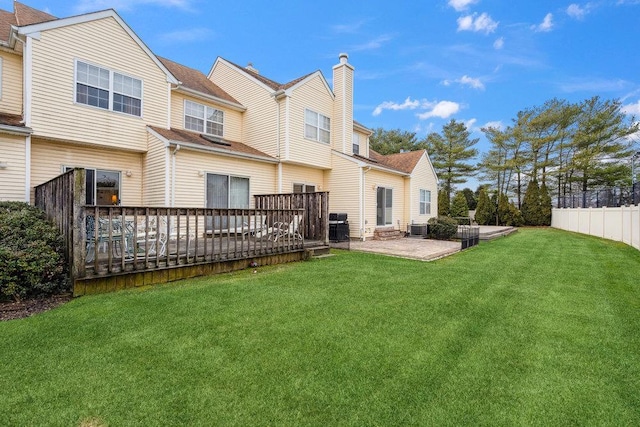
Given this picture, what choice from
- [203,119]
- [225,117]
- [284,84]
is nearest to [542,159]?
[284,84]

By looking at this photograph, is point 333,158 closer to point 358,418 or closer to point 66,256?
point 66,256

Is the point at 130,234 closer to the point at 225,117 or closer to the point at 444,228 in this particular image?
the point at 225,117

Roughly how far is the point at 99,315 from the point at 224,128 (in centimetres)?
1074

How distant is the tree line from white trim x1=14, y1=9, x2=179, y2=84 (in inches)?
767

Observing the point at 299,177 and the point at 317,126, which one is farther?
the point at 317,126

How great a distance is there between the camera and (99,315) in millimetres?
4043

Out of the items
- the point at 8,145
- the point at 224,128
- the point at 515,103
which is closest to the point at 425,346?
the point at 8,145

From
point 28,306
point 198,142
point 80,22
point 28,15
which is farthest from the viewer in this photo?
point 198,142

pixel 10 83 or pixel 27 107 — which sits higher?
pixel 10 83

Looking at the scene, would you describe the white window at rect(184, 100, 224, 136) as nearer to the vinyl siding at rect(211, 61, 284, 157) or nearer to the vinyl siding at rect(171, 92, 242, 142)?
the vinyl siding at rect(171, 92, 242, 142)

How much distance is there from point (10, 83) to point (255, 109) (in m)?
7.76

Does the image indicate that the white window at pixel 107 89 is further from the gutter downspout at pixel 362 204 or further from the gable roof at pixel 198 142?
the gutter downspout at pixel 362 204

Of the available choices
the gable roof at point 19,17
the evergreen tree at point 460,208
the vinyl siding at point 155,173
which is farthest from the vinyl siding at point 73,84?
the evergreen tree at point 460,208

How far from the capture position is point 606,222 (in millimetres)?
15570
